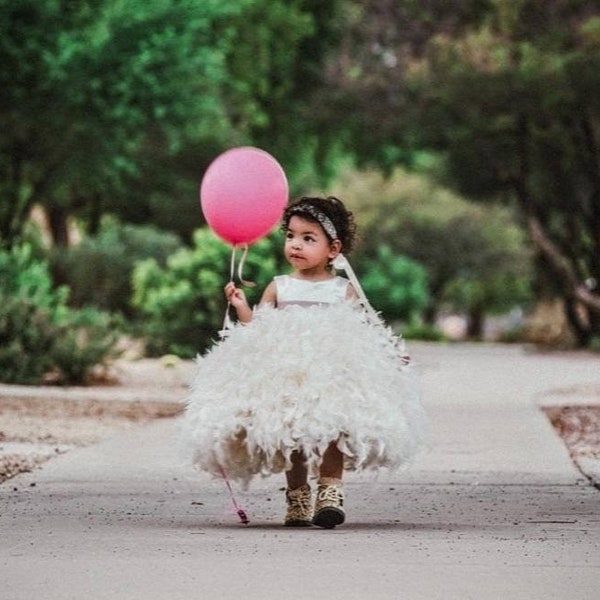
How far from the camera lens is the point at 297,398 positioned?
30.1 feet

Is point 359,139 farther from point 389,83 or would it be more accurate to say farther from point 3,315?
point 3,315

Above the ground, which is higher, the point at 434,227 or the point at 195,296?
the point at 195,296

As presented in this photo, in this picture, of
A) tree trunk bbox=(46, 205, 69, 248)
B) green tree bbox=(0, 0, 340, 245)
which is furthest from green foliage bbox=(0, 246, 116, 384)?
tree trunk bbox=(46, 205, 69, 248)

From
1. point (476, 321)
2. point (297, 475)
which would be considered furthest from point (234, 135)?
point (476, 321)

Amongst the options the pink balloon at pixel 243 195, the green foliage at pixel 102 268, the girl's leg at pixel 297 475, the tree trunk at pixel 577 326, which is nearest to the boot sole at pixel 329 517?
the girl's leg at pixel 297 475

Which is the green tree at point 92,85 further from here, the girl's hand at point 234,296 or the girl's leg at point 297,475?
the girl's leg at point 297,475

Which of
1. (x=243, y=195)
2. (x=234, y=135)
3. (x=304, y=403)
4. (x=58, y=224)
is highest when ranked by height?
(x=234, y=135)

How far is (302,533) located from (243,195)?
1.90m

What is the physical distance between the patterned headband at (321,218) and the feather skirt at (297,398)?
43 cm

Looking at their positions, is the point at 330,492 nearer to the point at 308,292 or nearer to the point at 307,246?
the point at 308,292

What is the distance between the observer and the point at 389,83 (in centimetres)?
3838

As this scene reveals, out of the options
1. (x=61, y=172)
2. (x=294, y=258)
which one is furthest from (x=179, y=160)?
(x=294, y=258)

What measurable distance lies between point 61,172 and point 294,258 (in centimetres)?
1931

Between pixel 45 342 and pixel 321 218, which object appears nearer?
pixel 321 218
